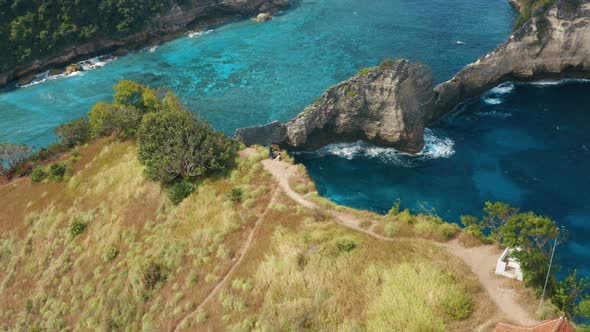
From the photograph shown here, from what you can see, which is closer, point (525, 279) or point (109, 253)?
point (525, 279)

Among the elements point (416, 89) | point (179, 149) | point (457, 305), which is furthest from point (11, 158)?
point (457, 305)

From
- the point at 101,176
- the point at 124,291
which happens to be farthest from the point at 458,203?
the point at 101,176

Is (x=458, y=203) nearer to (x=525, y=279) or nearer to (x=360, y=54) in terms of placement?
(x=525, y=279)

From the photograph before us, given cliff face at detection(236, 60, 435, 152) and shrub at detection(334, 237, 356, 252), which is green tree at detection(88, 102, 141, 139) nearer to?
cliff face at detection(236, 60, 435, 152)

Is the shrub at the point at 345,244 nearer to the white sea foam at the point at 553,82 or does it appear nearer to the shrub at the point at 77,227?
the shrub at the point at 77,227

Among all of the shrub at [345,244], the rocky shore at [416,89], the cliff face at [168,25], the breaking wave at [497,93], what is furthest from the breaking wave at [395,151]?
the cliff face at [168,25]
